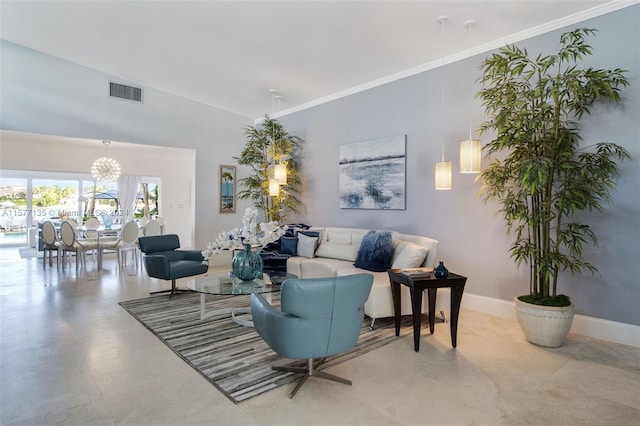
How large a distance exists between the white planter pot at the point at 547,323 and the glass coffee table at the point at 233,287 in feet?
7.98

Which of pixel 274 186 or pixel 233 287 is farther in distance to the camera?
pixel 274 186

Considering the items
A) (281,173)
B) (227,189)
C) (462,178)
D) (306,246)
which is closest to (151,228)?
(227,189)

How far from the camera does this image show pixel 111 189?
33.3ft

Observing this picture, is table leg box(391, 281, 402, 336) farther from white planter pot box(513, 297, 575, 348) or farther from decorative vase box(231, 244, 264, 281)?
decorative vase box(231, 244, 264, 281)

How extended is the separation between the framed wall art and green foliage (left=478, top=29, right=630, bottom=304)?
1.63 m

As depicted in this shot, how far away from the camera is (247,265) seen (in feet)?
13.0

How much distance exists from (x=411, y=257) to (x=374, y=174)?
6.21 ft

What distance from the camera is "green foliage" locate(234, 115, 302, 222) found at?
A: 685 cm

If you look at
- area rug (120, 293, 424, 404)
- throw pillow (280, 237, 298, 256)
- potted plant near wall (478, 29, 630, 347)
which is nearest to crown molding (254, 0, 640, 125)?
potted plant near wall (478, 29, 630, 347)

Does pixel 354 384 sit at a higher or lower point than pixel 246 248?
lower

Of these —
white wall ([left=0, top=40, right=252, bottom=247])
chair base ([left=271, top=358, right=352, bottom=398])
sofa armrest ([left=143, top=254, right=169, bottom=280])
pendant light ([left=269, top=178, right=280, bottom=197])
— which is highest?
white wall ([left=0, top=40, right=252, bottom=247])

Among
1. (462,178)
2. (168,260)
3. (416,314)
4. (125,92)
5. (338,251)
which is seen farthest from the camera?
(125,92)

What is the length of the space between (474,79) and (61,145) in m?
8.56

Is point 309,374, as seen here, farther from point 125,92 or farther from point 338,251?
point 125,92
